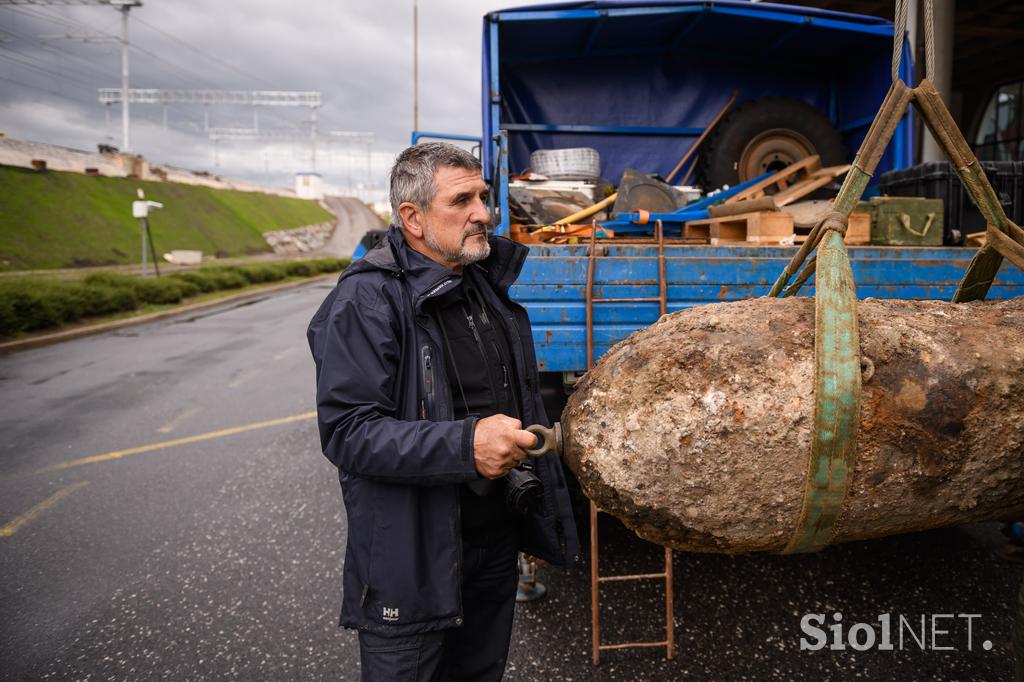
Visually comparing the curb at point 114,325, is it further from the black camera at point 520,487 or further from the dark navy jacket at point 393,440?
the black camera at point 520,487

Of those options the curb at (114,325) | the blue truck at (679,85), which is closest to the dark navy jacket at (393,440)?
the blue truck at (679,85)

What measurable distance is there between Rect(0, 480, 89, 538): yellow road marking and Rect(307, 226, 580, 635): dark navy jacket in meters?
3.58

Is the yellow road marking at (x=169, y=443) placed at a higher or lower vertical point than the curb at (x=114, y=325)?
lower

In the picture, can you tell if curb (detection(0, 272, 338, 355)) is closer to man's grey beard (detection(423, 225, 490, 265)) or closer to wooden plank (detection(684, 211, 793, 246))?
wooden plank (detection(684, 211, 793, 246))

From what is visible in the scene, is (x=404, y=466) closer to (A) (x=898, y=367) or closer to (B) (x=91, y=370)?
(A) (x=898, y=367)

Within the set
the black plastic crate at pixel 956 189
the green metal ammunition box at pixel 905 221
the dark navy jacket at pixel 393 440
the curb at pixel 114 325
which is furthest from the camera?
the curb at pixel 114 325

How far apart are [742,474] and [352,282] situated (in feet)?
3.55

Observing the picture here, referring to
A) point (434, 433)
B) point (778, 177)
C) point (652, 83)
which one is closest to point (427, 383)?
point (434, 433)

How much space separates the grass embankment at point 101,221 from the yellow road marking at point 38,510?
19217 mm

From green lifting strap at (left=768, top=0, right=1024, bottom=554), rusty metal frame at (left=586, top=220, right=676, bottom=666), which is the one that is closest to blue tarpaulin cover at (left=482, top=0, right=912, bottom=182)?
rusty metal frame at (left=586, top=220, right=676, bottom=666)

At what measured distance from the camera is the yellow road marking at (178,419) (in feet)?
19.5

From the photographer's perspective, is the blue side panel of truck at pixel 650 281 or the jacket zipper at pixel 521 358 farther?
the blue side panel of truck at pixel 650 281

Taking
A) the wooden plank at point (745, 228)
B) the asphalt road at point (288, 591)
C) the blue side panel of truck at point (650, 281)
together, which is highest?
the wooden plank at point (745, 228)

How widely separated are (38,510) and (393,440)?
4.14 metres
